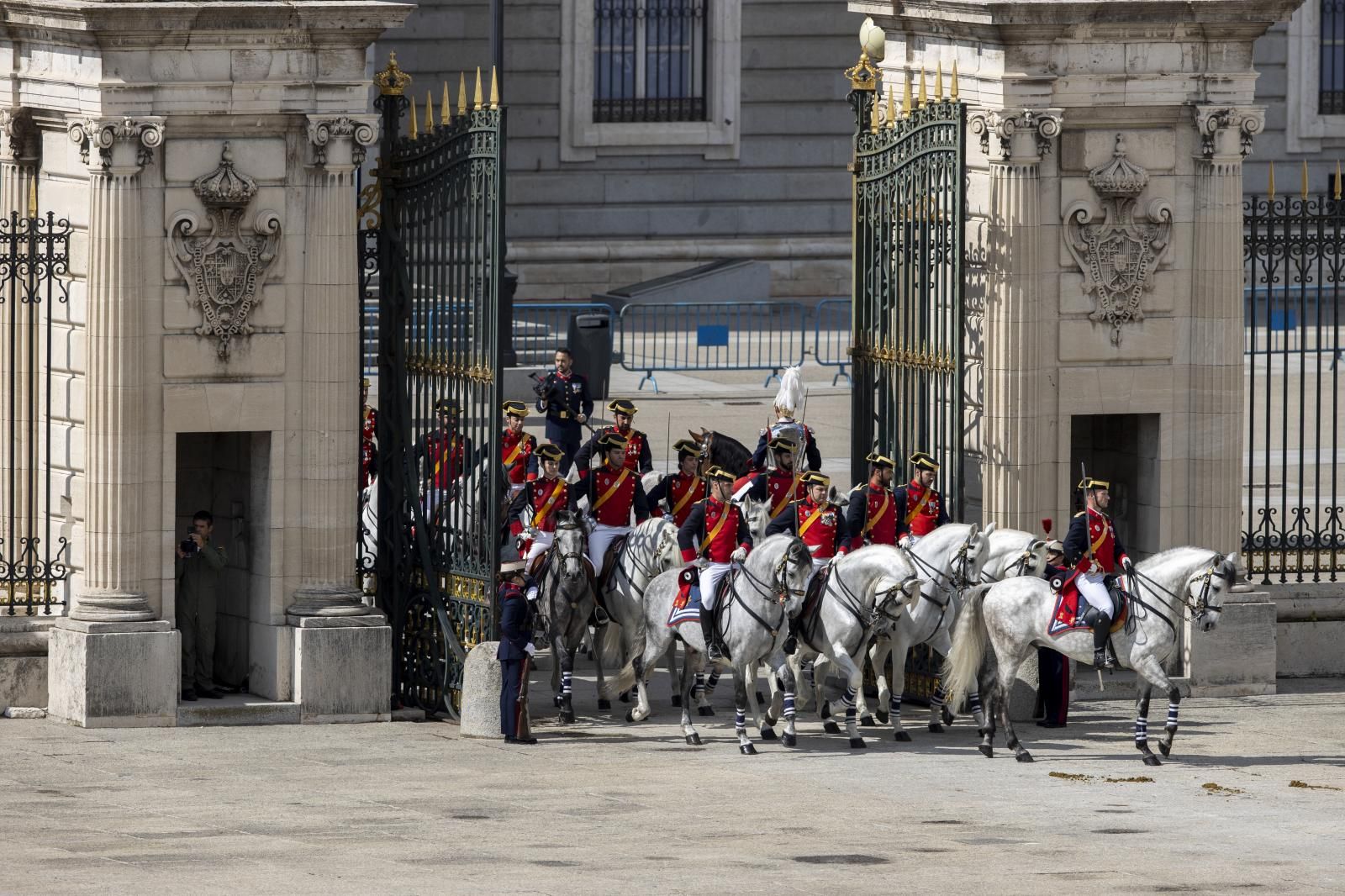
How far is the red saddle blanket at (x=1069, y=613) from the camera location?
20.5m

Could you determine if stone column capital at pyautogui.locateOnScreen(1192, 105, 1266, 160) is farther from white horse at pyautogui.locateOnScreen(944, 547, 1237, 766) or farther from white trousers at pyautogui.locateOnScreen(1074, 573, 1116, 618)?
white trousers at pyautogui.locateOnScreen(1074, 573, 1116, 618)

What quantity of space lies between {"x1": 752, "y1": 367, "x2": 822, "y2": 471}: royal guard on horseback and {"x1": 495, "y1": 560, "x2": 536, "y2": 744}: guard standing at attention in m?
3.08

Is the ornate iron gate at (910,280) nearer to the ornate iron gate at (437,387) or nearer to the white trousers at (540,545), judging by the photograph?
the white trousers at (540,545)

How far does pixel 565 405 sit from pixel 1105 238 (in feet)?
20.0

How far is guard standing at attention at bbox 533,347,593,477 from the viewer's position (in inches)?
1055

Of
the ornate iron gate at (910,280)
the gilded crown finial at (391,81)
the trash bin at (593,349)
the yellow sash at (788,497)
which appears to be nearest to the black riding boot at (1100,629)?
the ornate iron gate at (910,280)

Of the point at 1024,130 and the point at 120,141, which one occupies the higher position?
the point at 1024,130

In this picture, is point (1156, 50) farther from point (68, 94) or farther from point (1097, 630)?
point (68, 94)

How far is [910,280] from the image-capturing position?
2292 cm

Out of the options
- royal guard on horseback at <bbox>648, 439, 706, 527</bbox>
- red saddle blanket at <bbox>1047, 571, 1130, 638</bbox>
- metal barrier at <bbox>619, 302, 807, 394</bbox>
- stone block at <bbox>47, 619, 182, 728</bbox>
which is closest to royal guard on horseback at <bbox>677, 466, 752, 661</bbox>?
royal guard on horseback at <bbox>648, 439, 706, 527</bbox>

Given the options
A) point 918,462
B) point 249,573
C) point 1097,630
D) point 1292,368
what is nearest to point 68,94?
point 249,573

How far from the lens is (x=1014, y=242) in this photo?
22344 mm

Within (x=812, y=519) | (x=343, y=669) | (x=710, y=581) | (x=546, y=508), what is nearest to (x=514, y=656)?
(x=343, y=669)

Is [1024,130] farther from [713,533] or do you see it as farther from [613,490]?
[613,490]
